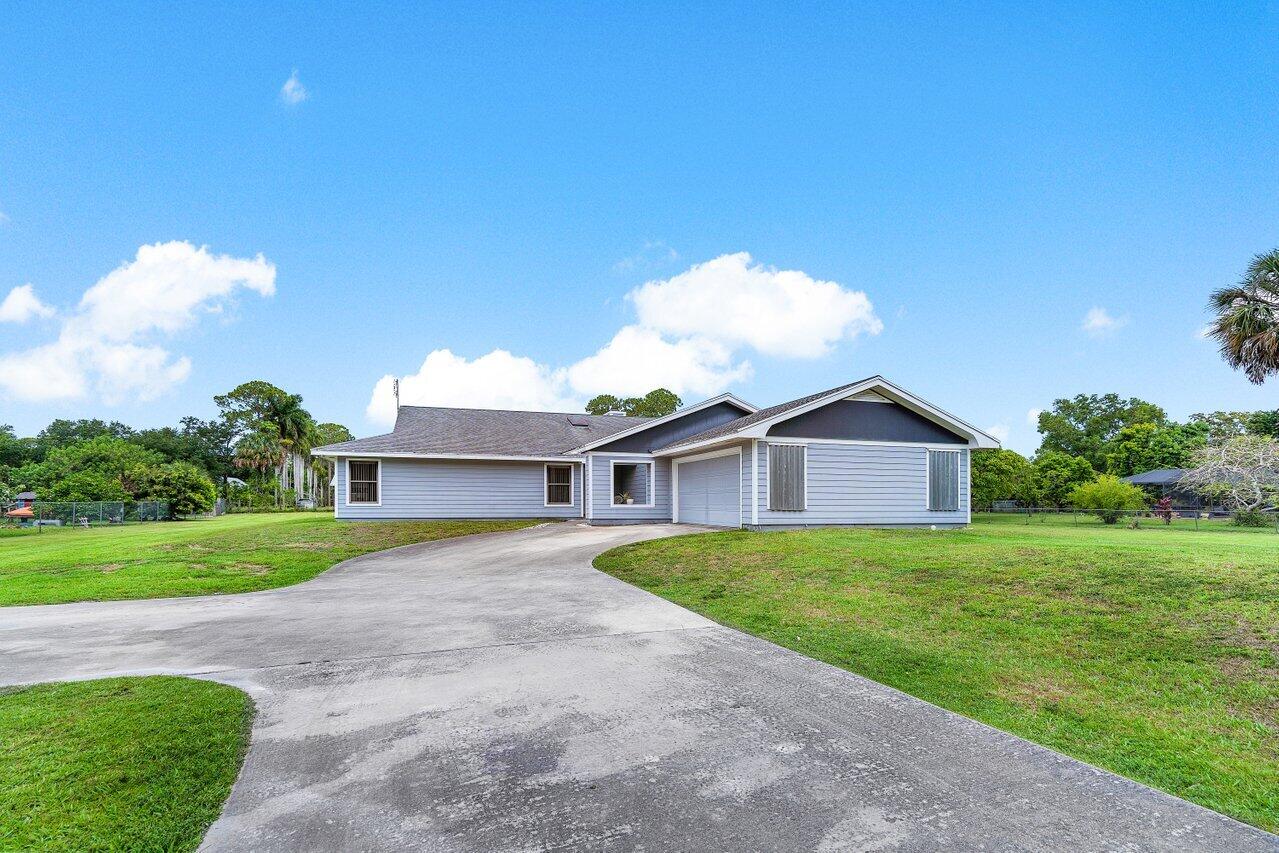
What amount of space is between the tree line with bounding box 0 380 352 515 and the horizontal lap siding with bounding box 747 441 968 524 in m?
35.3

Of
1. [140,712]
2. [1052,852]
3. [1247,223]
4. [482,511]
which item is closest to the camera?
[1052,852]

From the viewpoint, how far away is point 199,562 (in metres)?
11.6

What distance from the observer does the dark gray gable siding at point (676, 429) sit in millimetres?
20328

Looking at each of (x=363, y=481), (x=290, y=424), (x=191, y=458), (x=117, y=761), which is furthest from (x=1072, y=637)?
(x=191, y=458)

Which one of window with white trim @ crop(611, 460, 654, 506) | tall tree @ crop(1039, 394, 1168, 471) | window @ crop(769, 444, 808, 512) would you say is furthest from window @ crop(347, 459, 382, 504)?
tall tree @ crop(1039, 394, 1168, 471)

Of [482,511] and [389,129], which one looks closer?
[389,129]

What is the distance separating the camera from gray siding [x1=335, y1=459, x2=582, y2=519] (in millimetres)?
19688

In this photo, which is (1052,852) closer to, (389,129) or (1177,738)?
(1177,738)

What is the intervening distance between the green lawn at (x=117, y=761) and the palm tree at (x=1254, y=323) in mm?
18057

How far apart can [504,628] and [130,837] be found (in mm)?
4088

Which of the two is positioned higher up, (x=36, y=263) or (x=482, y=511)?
(x=36, y=263)

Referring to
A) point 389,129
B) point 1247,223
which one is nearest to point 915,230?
point 1247,223

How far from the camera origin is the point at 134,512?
101ft

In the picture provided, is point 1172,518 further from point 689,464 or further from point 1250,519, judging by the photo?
point 689,464
